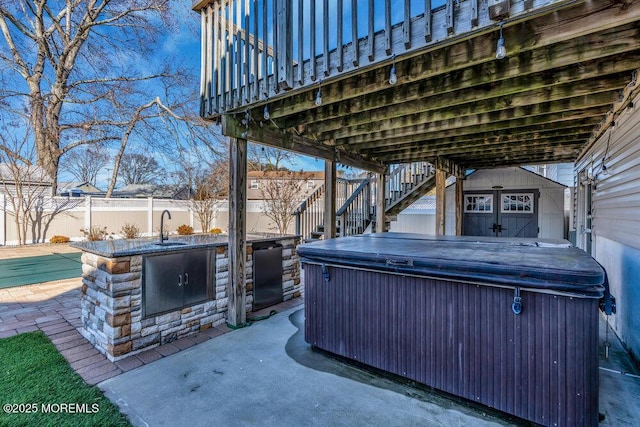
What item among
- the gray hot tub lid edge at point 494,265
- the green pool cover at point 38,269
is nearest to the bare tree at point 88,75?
the green pool cover at point 38,269

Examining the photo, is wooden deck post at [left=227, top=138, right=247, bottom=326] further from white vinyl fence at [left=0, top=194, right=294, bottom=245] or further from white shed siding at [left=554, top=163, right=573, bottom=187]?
white shed siding at [left=554, top=163, right=573, bottom=187]

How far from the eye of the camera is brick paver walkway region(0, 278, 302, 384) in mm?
2854

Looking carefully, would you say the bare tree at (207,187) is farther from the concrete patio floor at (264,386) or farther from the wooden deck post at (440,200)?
the concrete patio floor at (264,386)

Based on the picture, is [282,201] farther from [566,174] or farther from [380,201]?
[566,174]

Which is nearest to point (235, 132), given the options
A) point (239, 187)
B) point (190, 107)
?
point (239, 187)

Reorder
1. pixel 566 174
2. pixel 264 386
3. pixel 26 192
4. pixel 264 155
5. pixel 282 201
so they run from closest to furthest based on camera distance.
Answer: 1. pixel 264 386
2. pixel 264 155
3. pixel 566 174
4. pixel 26 192
5. pixel 282 201

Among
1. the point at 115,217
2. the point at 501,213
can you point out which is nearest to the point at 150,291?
the point at 501,213

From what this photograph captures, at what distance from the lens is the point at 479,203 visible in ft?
29.4

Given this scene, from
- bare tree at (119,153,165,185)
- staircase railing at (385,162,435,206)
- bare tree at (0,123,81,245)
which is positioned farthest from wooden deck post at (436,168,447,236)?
bare tree at (119,153,165,185)

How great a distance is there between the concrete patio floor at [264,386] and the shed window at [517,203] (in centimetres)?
540

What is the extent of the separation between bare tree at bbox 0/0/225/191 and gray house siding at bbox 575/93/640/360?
415 inches

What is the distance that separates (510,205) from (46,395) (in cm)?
959

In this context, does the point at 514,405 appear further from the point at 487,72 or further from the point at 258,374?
the point at 487,72

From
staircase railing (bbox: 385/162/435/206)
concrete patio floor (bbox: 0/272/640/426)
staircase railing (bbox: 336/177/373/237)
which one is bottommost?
concrete patio floor (bbox: 0/272/640/426)
